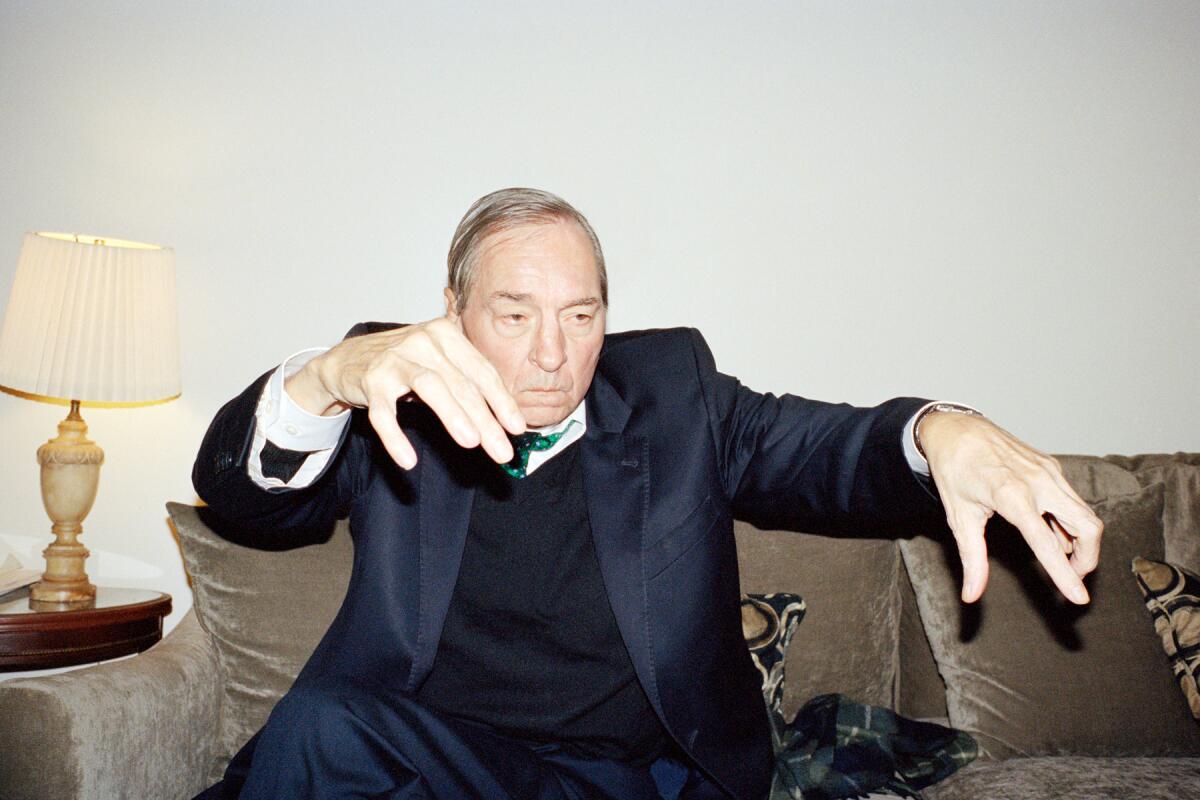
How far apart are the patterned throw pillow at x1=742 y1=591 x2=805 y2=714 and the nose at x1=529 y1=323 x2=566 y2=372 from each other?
751 mm

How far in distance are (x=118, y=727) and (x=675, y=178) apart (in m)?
1.73

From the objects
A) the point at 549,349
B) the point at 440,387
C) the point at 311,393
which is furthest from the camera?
the point at 549,349

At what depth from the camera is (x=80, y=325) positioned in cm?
201

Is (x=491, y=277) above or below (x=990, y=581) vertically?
above

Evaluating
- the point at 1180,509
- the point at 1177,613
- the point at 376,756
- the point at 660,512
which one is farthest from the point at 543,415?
the point at 1180,509

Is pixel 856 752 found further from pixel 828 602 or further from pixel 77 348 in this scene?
pixel 77 348

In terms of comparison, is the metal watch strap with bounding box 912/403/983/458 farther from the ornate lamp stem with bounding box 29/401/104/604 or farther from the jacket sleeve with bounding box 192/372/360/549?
the ornate lamp stem with bounding box 29/401/104/604

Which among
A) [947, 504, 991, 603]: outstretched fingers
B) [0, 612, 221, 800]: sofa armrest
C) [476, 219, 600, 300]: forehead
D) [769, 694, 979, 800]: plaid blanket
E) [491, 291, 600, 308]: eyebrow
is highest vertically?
[476, 219, 600, 300]: forehead

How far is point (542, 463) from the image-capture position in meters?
1.65

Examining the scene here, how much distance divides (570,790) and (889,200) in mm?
1733

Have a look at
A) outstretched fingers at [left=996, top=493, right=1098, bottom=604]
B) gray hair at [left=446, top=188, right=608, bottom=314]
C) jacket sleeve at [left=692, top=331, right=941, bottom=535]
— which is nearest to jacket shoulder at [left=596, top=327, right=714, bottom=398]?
jacket sleeve at [left=692, top=331, right=941, bottom=535]

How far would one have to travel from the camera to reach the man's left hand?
1.00 m

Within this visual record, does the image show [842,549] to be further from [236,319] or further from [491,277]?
[236,319]

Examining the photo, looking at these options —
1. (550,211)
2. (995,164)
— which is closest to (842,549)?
(550,211)
